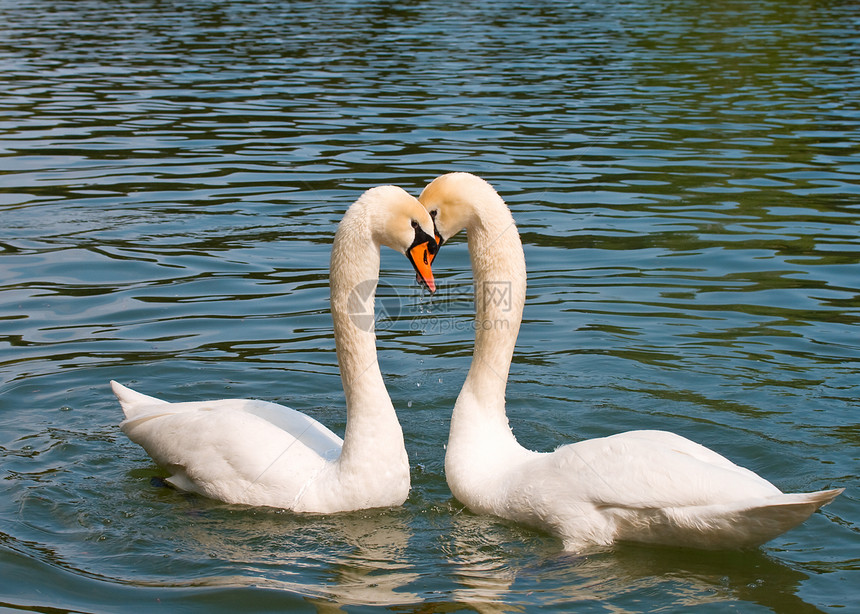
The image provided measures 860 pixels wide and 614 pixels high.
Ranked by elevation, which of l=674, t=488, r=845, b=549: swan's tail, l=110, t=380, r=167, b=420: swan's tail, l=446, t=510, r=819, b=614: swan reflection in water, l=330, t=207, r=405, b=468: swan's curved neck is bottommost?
l=446, t=510, r=819, b=614: swan reflection in water

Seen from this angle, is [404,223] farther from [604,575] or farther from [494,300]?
[604,575]

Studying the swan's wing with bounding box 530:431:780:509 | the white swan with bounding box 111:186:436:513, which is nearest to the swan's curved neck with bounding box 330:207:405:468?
the white swan with bounding box 111:186:436:513

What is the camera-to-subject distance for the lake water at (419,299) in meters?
5.33

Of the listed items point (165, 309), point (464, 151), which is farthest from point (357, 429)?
point (464, 151)

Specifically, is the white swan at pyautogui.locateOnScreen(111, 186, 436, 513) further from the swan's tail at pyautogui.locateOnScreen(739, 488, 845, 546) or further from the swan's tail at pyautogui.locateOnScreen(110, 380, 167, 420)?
the swan's tail at pyautogui.locateOnScreen(739, 488, 845, 546)

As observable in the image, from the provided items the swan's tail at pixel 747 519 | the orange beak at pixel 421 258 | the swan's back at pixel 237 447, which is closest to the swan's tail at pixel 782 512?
the swan's tail at pixel 747 519

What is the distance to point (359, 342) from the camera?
19.6ft

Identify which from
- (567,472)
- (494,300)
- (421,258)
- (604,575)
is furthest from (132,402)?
(604,575)

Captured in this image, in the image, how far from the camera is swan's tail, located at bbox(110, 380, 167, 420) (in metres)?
6.57

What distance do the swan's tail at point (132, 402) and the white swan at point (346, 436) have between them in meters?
0.42

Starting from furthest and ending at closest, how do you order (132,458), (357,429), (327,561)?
(132,458), (357,429), (327,561)

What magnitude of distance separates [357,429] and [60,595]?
1.69m

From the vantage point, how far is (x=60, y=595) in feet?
16.5

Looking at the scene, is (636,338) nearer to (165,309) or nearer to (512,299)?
(512,299)
